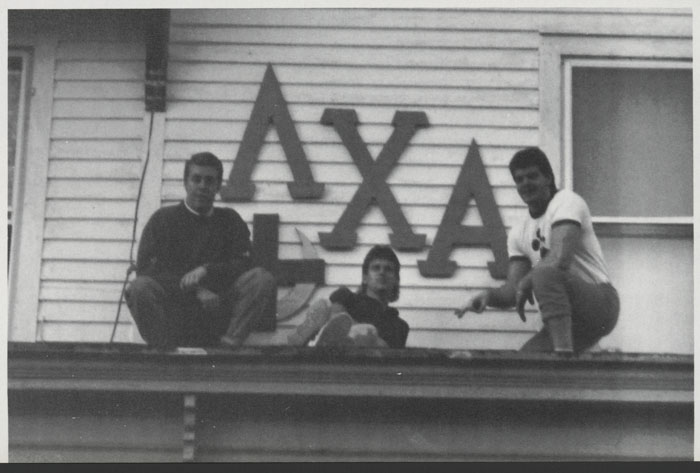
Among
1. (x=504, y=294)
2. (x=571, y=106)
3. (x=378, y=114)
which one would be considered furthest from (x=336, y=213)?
(x=571, y=106)

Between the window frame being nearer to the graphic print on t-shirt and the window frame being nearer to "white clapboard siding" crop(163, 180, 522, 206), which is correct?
"white clapboard siding" crop(163, 180, 522, 206)

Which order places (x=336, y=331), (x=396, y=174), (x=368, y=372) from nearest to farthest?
(x=368, y=372) < (x=336, y=331) < (x=396, y=174)

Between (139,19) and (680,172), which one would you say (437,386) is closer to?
(680,172)

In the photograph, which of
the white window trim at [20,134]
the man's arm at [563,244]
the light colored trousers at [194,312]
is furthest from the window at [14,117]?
the man's arm at [563,244]

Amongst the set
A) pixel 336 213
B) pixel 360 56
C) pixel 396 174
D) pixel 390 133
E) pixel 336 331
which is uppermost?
pixel 360 56

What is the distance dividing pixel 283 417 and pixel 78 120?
2687 millimetres

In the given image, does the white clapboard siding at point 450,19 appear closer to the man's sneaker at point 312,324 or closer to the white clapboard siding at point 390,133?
the white clapboard siding at point 390,133

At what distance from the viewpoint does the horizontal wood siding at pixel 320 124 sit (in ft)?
28.0

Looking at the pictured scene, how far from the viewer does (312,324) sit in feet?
24.5

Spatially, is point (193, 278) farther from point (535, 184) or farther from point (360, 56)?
point (360, 56)

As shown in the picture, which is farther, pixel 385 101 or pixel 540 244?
pixel 385 101

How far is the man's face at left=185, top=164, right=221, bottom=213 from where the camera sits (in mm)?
7895

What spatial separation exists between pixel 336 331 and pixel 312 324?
0.33 metres

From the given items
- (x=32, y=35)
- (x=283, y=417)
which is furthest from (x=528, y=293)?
(x=32, y=35)
